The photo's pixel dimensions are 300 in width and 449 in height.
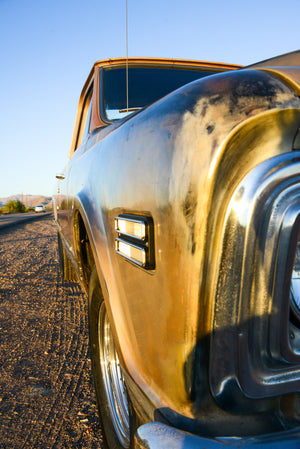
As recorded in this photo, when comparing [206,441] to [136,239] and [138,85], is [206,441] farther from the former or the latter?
[138,85]

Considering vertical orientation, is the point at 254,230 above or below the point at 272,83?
below

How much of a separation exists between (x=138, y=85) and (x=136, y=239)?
5.05ft

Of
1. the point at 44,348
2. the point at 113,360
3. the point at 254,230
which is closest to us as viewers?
the point at 254,230

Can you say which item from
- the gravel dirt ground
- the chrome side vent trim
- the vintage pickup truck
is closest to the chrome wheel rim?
the gravel dirt ground

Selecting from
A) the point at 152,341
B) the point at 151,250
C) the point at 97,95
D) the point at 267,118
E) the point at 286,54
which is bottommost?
the point at 152,341

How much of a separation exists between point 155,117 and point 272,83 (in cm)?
32

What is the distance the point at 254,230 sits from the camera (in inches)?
31.5

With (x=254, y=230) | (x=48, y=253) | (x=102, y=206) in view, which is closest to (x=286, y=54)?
(x=254, y=230)

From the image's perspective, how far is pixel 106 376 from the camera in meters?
1.80

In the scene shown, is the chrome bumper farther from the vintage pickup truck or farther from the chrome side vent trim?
the chrome side vent trim

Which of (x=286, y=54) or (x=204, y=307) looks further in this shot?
(x=286, y=54)

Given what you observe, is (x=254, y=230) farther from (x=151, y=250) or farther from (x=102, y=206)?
(x=102, y=206)

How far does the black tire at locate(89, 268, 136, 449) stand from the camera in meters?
1.59

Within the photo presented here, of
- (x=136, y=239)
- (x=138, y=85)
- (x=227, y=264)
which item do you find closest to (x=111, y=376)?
(x=136, y=239)
